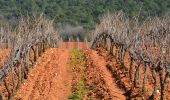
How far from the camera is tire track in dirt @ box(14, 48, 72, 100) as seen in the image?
2063 centimetres

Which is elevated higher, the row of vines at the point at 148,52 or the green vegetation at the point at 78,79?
the row of vines at the point at 148,52

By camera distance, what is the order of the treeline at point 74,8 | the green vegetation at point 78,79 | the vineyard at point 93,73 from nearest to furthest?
the vineyard at point 93,73 → the green vegetation at point 78,79 → the treeline at point 74,8

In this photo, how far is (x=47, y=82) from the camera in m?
23.5

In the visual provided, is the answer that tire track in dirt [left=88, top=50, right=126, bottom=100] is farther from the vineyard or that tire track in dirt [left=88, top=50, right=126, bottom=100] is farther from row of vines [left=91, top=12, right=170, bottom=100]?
row of vines [left=91, top=12, right=170, bottom=100]

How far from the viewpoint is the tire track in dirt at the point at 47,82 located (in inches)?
812

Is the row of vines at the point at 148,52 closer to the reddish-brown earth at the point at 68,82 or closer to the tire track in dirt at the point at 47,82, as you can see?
the reddish-brown earth at the point at 68,82

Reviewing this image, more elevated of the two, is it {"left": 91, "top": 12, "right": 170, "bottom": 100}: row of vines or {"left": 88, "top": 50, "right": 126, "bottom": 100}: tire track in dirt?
{"left": 91, "top": 12, "right": 170, "bottom": 100}: row of vines

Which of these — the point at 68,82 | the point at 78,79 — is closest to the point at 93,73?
the point at 78,79

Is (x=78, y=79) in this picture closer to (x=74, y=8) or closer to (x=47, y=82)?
(x=47, y=82)

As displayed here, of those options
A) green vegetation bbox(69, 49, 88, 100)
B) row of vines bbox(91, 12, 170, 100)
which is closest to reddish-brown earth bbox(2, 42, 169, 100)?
green vegetation bbox(69, 49, 88, 100)

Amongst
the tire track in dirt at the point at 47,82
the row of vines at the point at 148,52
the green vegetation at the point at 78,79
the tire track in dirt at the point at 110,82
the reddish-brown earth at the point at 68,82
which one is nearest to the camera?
the row of vines at the point at 148,52

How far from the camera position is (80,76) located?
25.9m

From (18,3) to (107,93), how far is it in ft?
178

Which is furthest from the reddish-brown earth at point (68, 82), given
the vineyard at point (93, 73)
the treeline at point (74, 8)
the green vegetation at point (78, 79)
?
the treeline at point (74, 8)
